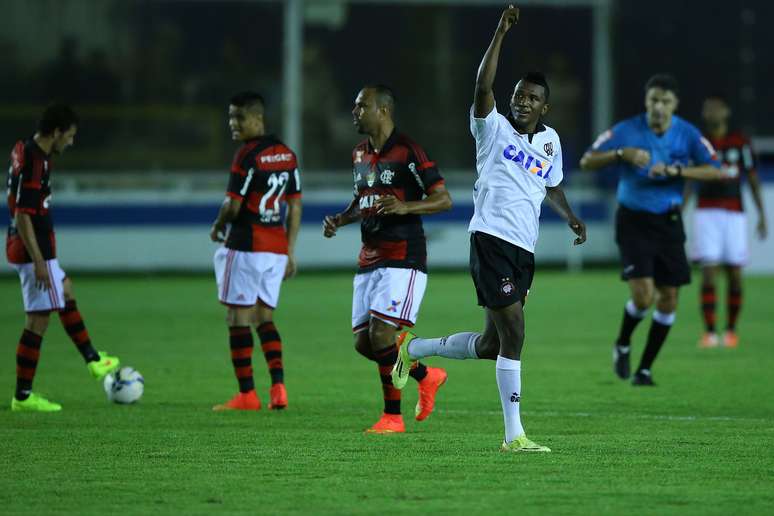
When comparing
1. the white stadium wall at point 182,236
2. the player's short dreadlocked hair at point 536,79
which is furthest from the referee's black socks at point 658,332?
the white stadium wall at point 182,236

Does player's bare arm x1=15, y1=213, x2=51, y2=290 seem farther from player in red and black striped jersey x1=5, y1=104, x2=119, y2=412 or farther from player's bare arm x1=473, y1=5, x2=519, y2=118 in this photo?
player's bare arm x1=473, y1=5, x2=519, y2=118

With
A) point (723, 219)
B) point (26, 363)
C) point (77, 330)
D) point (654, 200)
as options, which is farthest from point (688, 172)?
point (26, 363)

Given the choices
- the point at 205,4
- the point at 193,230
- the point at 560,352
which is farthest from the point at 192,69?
the point at 560,352

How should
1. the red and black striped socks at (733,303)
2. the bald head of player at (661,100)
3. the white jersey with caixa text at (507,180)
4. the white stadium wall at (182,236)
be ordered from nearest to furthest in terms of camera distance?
the white jersey with caixa text at (507,180) → the bald head of player at (661,100) → the red and black striped socks at (733,303) → the white stadium wall at (182,236)

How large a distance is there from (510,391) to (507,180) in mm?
1139

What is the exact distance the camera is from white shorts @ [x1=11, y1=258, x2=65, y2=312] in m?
9.46

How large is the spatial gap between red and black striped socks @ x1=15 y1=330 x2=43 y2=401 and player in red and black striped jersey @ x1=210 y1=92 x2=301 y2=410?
1325 mm

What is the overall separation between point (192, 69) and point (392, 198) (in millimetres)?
21834

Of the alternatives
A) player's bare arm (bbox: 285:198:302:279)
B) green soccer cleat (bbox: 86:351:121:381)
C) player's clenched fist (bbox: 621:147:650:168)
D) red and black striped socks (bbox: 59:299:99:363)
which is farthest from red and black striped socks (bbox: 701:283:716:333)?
red and black striped socks (bbox: 59:299:99:363)

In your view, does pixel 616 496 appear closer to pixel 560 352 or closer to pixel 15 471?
pixel 15 471

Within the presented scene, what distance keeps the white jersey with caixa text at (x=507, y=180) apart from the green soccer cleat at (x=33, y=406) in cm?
351

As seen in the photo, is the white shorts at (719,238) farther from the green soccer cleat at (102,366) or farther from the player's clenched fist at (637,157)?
the green soccer cleat at (102,366)

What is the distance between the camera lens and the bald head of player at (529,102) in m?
7.41

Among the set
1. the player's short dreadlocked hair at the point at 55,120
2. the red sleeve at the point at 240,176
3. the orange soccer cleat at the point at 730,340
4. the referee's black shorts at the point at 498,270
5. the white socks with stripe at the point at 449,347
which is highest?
the player's short dreadlocked hair at the point at 55,120
